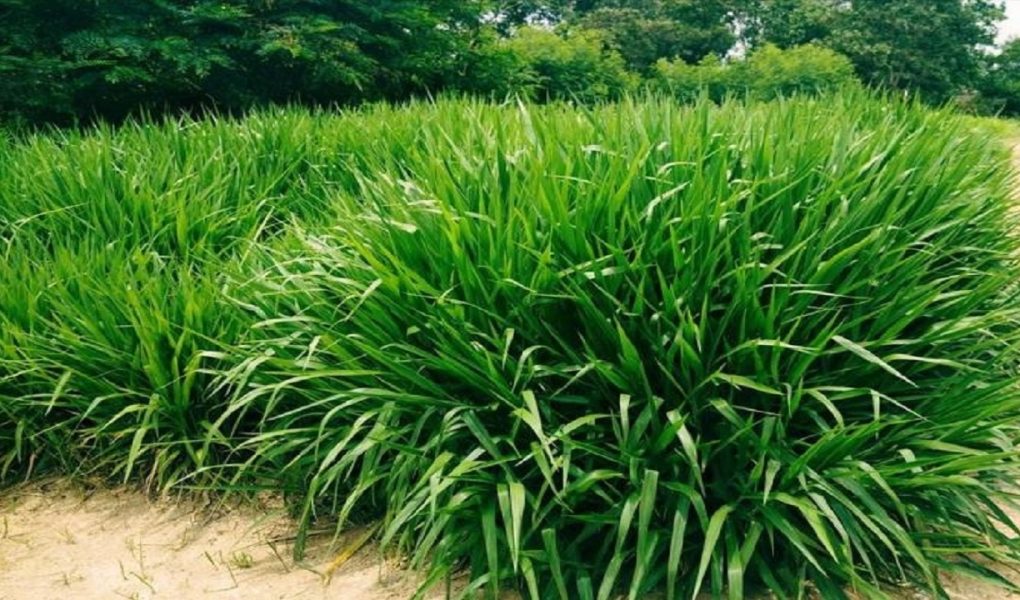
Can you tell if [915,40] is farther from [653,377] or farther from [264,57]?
[653,377]

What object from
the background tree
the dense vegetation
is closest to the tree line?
the dense vegetation

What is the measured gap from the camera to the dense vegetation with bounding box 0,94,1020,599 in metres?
1.84

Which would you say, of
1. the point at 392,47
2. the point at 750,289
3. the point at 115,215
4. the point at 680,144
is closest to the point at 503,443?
the point at 750,289

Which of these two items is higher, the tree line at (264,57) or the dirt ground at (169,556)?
the tree line at (264,57)

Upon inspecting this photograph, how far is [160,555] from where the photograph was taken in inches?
88.4

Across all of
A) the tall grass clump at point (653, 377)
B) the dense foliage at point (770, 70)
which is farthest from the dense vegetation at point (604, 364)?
the dense foliage at point (770, 70)

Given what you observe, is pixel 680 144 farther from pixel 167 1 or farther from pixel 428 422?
pixel 167 1

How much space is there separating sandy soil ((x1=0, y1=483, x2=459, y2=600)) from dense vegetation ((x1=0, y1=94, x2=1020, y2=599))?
0.31 ft

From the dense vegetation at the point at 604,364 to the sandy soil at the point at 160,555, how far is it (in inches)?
3.7

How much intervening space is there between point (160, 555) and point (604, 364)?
122 centimetres

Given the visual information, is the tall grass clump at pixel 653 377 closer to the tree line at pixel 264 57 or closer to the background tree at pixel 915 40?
the tree line at pixel 264 57

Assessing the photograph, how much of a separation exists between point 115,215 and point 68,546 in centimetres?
153

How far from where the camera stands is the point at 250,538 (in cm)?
228

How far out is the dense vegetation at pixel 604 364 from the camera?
1.84 metres
